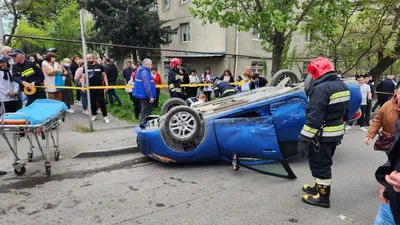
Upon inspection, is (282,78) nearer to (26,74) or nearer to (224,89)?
(224,89)

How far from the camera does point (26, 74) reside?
6.10 m

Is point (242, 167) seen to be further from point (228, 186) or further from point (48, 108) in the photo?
point (48, 108)

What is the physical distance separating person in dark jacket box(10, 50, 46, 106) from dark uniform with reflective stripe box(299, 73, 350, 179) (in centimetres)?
526

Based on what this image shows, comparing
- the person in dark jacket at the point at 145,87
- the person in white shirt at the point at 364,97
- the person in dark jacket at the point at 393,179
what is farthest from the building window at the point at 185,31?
the person in dark jacket at the point at 393,179

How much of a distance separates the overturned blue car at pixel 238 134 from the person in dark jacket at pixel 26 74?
309 centimetres

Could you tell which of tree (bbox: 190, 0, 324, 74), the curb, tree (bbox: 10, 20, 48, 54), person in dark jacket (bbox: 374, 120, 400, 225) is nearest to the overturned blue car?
the curb

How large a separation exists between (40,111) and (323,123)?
3.70 meters

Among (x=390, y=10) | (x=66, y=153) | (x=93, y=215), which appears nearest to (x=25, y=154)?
(x=66, y=153)

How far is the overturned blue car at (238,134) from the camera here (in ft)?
14.6

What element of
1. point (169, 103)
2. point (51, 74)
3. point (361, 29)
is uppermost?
point (361, 29)

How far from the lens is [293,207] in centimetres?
350

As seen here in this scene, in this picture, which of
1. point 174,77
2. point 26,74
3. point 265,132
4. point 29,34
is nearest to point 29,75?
point 26,74

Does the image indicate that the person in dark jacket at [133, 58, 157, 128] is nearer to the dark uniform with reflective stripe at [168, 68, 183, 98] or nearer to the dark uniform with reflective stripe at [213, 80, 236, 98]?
the dark uniform with reflective stripe at [168, 68, 183, 98]

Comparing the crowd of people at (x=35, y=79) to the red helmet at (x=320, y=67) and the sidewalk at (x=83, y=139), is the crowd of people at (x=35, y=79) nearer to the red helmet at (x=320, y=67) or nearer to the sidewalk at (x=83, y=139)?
the sidewalk at (x=83, y=139)
